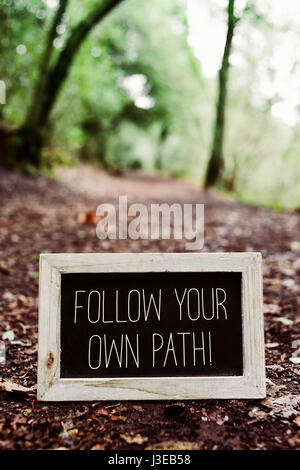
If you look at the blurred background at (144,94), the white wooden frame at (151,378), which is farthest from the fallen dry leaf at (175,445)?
the blurred background at (144,94)

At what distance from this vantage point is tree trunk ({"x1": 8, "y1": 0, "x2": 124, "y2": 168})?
8.45 meters

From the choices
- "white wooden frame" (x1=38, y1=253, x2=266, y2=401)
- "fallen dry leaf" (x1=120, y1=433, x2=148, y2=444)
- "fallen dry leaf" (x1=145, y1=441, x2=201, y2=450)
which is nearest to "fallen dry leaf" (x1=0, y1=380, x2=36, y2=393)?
"white wooden frame" (x1=38, y1=253, x2=266, y2=401)

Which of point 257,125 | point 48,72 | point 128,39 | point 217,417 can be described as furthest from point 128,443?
point 128,39

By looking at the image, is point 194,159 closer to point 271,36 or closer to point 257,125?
point 257,125

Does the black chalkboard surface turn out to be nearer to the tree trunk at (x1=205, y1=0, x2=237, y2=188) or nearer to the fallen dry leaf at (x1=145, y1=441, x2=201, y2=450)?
the fallen dry leaf at (x1=145, y1=441, x2=201, y2=450)

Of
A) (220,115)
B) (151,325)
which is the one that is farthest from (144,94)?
(151,325)

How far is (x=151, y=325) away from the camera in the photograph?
185 centimetres

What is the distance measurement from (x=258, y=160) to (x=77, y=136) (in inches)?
269

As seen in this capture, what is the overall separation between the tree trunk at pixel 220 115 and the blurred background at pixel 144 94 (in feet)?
0.09

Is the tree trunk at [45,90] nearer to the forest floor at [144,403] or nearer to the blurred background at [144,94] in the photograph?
the blurred background at [144,94]

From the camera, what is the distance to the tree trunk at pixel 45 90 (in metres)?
8.45

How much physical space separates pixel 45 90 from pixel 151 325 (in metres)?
8.09

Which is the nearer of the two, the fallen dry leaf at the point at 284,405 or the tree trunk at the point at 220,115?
the fallen dry leaf at the point at 284,405

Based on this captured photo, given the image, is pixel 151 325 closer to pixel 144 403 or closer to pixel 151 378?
pixel 151 378
